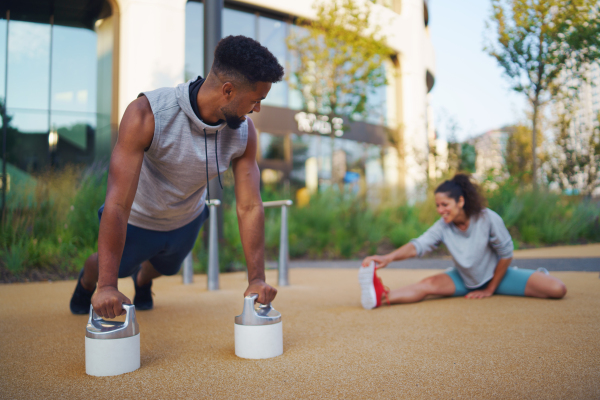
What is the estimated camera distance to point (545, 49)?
28.2 ft

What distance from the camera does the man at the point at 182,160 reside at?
1789 mm

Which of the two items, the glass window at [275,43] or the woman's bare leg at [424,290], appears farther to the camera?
the glass window at [275,43]

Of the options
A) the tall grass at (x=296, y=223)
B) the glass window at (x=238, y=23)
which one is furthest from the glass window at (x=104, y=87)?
the tall grass at (x=296, y=223)

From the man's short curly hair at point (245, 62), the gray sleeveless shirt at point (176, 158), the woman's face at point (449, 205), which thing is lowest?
Result: the woman's face at point (449, 205)

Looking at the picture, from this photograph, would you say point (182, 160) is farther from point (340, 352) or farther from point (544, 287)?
point (544, 287)

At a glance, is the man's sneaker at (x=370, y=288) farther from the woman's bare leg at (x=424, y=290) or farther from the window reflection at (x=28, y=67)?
the window reflection at (x=28, y=67)

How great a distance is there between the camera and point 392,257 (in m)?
3.02

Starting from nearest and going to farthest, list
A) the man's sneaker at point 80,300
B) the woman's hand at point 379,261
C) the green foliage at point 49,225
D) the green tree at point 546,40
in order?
the man's sneaker at point 80,300, the woman's hand at point 379,261, the green foliage at point 49,225, the green tree at point 546,40

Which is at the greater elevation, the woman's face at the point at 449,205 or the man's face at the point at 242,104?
the man's face at the point at 242,104

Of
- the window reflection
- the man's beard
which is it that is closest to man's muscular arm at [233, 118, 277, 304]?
the man's beard

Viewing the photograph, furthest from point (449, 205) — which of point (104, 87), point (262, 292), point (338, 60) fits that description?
point (104, 87)

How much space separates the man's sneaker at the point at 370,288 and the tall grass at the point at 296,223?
8.97ft

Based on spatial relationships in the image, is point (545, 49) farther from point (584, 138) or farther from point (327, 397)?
point (327, 397)

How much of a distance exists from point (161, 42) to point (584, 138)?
10794 millimetres
